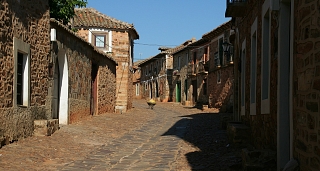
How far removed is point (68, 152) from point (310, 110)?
566cm

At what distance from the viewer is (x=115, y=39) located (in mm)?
23391

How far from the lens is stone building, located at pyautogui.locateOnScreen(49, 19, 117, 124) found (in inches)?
456

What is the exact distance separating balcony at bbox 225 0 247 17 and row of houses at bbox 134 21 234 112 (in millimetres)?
3205

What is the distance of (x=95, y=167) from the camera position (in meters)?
7.10

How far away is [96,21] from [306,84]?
67.3 ft

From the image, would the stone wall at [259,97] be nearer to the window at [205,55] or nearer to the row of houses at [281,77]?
the row of houses at [281,77]

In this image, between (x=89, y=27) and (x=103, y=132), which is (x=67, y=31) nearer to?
(x=103, y=132)

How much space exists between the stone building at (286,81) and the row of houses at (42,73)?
16.0 feet

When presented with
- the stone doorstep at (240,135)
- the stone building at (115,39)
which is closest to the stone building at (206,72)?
the stone building at (115,39)

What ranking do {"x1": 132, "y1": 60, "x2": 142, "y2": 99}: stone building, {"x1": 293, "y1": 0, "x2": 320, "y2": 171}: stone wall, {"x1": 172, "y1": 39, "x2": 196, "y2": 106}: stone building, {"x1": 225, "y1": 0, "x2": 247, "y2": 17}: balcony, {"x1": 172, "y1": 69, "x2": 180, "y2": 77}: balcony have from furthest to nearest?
{"x1": 132, "y1": 60, "x2": 142, "y2": 99}: stone building
{"x1": 172, "y1": 69, "x2": 180, "y2": 77}: balcony
{"x1": 172, "y1": 39, "x2": 196, "y2": 106}: stone building
{"x1": 225, "y1": 0, "x2": 247, "y2": 17}: balcony
{"x1": 293, "y1": 0, "x2": 320, "y2": 171}: stone wall

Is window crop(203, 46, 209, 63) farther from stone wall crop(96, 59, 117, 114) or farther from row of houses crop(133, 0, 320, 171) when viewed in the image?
row of houses crop(133, 0, 320, 171)

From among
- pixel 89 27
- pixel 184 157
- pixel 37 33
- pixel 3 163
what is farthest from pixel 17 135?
pixel 89 27

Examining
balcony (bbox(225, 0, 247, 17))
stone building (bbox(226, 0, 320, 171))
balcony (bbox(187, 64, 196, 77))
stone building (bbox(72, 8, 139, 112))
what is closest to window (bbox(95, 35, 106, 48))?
stone building (bbox(72, 8, 139, 112))

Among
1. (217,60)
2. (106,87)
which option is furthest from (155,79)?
(106,87)
